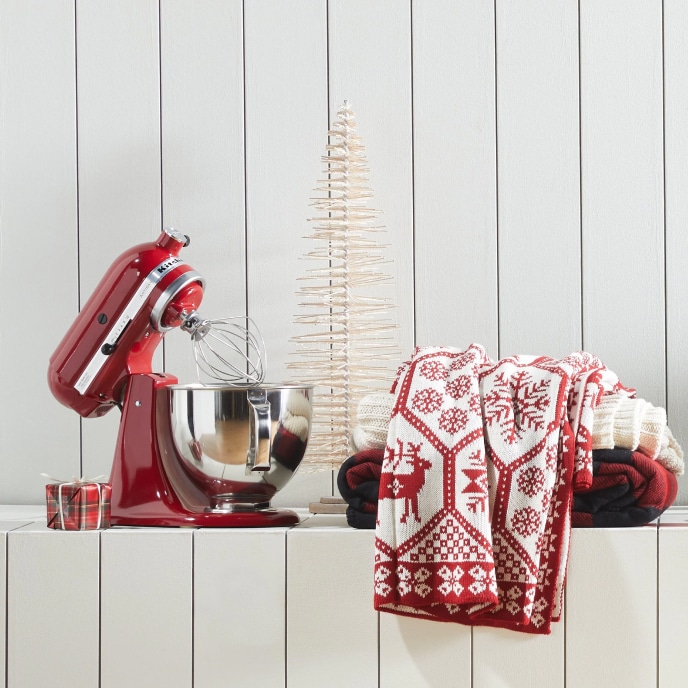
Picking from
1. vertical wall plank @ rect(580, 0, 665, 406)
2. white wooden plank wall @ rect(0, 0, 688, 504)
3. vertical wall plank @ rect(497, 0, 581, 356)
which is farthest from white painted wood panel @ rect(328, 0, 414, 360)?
vertical wall plank @ rect(580, 0, 665, 406)

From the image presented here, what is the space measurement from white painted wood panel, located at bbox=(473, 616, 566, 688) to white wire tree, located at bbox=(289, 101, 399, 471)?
0.33 metres

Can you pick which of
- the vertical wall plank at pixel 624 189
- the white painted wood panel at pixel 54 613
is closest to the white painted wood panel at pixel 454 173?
the vertical wall plank at pixel 624 189

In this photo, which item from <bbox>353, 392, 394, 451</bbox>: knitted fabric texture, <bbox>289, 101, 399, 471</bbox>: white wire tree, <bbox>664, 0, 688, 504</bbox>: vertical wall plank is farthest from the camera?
<bbox>664, 0, 688, 504</bbox>: vertical wall plank

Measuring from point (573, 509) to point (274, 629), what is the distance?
36 centimetres

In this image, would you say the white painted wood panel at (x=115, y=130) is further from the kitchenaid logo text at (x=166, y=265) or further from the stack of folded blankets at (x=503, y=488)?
the stack of folded blankets at (x=503, y=488)

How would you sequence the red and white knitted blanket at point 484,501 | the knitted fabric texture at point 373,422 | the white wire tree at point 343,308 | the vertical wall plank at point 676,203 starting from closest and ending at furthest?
the red and white knitted blanket at point 484,501, the knitted fabric texture at point 373,422, the white wire tree at point 343,308, the vertical wall plank at point 676,203

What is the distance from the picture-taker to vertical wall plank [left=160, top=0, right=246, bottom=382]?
1350 millimetres

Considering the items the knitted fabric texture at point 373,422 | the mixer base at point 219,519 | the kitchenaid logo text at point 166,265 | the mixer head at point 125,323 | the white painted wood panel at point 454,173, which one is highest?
the white painted wood panel at point 454,173

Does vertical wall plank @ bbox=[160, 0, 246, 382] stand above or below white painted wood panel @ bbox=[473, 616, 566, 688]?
above

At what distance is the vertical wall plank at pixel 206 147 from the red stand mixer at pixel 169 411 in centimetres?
22

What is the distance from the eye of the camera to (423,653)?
0.96 meters

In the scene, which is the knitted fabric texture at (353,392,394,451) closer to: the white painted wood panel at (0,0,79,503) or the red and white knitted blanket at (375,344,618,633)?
the red and white knitted blanket at (375,344,618,633)

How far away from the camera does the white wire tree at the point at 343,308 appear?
1.19 meters

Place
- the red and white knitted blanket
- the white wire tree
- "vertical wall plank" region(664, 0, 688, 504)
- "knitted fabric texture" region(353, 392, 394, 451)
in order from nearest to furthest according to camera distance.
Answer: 1. the red and white knitted blanket
2. "knitted fabric texture" region(353, 392, 394, 451)
3. the white wire tree
4. "vertical wall plank" region(664, 0, 688, 504)
